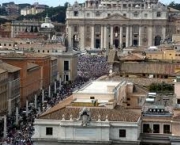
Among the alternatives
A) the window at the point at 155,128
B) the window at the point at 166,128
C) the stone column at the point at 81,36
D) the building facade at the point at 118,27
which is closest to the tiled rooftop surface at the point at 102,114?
the window at the point at 155,128

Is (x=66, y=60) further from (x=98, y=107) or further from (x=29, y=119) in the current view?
(x=98, y=107)

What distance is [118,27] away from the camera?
197625 mm

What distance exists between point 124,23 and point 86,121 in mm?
165365

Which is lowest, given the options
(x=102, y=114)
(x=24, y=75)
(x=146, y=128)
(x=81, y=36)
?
(x=24, y=75)

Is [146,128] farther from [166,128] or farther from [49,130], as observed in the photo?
[49,130]

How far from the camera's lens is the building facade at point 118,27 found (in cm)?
19350

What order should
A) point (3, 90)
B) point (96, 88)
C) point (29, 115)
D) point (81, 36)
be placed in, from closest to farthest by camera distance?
1. point (96, 88)
2. point (29, 115)
3. point (3, 90)
4. point (81, 36)

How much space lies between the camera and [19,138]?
160ft

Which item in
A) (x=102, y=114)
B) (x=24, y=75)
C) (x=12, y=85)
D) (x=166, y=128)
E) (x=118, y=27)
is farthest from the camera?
(x=118, y=27)

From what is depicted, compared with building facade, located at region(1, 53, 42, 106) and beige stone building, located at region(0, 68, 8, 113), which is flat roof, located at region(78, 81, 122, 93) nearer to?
beige stone building, located at region(0, 68, 8, 113)

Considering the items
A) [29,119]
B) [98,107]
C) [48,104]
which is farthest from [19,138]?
[48,104]

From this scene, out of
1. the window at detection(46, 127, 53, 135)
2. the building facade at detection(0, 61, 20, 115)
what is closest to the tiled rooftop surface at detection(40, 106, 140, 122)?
the window at detection(46, 127, 53, 135)

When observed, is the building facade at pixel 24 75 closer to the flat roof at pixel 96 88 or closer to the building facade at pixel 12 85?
the building facade at pixel 12 85

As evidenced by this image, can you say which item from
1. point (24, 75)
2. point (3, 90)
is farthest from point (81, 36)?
point (3, 90)
